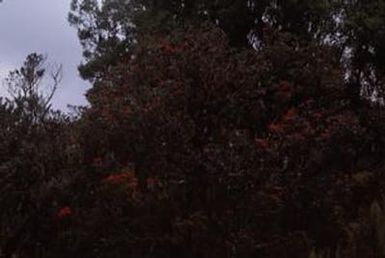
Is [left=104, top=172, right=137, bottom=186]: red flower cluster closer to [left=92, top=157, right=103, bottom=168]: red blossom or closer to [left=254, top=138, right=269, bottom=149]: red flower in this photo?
[left=92, top=157, right=103, bottom=168]: red blossom

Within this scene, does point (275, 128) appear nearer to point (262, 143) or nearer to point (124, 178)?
point (262, 143)

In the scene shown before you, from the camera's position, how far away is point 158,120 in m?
12.9

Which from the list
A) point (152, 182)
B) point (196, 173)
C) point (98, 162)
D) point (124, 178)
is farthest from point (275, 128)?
point (98, 162)

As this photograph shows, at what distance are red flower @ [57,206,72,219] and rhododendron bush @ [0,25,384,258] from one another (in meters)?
0.02

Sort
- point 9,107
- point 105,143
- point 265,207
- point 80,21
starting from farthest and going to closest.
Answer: point 80,21 < point 9,107 < point 105,143 < point 265,207

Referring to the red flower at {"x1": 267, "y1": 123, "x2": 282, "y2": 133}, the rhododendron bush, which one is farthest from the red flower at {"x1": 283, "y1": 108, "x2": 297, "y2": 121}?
the red flower at {"x1": 267, "y1": 123, "x2": 282, "y2": 133}

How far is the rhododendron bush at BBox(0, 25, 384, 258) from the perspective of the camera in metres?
12.5

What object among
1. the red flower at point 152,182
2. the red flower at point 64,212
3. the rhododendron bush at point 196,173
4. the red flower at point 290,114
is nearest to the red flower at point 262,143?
the rhododendron bush at point 196,173

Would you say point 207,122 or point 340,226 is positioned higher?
point 207,122

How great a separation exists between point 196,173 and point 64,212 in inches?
78.9

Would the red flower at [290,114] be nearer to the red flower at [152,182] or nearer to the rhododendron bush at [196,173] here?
the rhododendron bush at [196,173]

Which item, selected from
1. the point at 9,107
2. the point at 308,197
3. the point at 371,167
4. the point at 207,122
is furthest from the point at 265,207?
the point at 9,107

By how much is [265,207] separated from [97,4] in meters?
23.2

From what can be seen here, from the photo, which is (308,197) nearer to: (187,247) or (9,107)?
(187,247)
